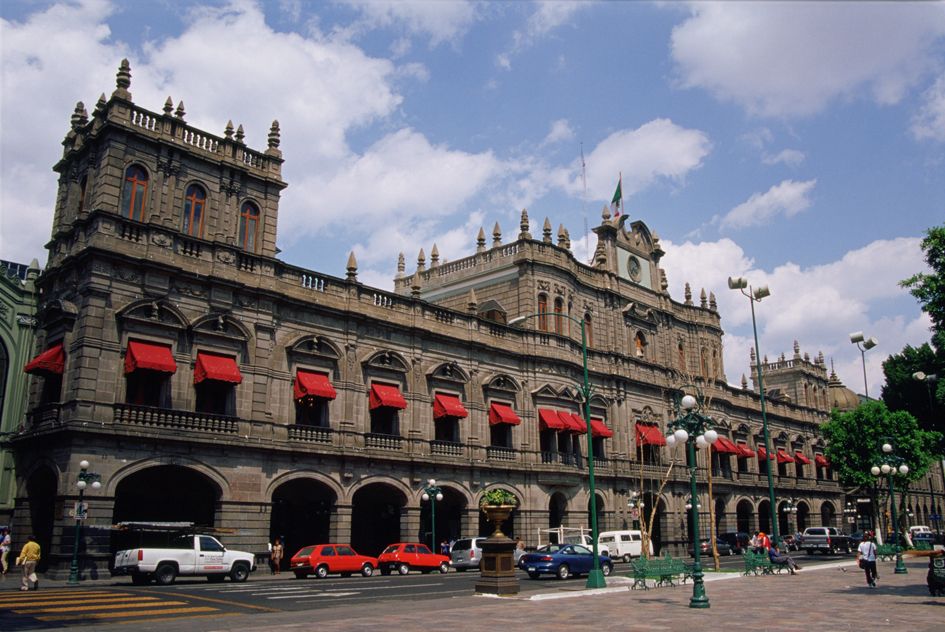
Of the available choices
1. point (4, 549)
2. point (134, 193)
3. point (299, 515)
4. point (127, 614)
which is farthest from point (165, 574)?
point (134, 193)

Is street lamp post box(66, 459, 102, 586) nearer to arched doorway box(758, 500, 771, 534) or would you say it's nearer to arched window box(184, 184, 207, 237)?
arched window box(184, 184, 207, 237)

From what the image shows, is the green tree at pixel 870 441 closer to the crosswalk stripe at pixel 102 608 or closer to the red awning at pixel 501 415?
the red awning at pixel 501 415

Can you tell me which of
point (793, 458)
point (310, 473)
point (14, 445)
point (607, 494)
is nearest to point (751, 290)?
point (607, 494)

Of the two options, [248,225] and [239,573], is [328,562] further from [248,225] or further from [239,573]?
[248,225]

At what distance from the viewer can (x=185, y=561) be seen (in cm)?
2641

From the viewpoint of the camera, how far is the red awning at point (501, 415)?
42.0 m

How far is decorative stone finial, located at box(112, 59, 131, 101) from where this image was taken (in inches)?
1245

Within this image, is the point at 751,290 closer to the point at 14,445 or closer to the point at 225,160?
the point at 225,160

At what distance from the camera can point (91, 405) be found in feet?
90.7

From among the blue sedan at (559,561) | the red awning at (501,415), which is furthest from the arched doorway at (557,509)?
the blue sedan at (559,561)

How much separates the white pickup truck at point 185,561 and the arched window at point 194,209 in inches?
508

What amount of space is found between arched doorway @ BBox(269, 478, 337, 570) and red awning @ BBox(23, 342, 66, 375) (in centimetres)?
1089

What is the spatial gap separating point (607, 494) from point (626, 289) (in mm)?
14897

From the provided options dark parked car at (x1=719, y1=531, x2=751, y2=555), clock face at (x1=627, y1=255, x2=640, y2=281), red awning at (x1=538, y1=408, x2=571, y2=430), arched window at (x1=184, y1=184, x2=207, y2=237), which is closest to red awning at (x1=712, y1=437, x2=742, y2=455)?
dark parked car at (x1=719, y1=531, x2=751, y2=555)
